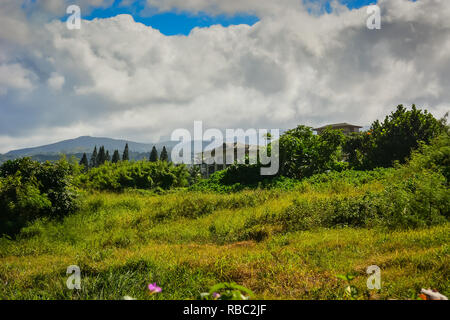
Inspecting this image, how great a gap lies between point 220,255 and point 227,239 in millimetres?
1920

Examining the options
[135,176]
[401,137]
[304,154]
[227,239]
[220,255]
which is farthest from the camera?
[401,137]

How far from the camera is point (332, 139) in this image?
19953 mm

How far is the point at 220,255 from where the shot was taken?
493 cm

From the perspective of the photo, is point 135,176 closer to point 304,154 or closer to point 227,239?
point 304,154

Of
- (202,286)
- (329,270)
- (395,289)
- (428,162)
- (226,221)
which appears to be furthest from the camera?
(428,162)

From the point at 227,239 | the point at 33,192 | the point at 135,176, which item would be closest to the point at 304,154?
the point at 135,176

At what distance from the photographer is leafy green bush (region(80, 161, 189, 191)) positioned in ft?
53.1

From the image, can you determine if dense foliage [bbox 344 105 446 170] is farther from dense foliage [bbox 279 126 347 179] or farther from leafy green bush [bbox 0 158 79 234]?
leafy green bush [bbox 0 158 79 234]

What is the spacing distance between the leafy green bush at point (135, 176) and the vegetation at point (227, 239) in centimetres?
79

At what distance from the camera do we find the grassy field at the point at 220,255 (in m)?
3.36

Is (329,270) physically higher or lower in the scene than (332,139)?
lower
